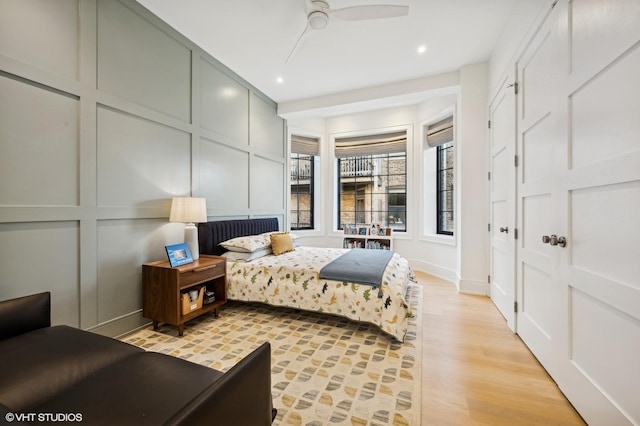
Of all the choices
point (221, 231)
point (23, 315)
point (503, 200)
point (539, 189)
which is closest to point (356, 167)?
point (503, 200)

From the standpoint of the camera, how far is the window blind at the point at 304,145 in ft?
16.8

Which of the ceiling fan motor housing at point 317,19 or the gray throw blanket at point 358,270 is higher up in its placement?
the ceiling fan motor housing at point 317,19

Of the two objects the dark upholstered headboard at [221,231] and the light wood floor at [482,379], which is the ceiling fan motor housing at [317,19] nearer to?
the dark upholstered headboard at [221,231]

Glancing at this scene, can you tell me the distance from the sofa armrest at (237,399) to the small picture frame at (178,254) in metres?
1.80

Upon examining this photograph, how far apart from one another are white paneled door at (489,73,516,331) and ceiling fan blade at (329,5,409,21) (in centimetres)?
130

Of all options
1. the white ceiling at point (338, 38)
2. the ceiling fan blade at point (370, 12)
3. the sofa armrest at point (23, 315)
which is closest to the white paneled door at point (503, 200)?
the white ceiling at point (338, 38)

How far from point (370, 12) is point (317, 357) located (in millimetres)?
2891

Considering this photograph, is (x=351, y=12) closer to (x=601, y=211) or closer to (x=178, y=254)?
(x=601, y=211)

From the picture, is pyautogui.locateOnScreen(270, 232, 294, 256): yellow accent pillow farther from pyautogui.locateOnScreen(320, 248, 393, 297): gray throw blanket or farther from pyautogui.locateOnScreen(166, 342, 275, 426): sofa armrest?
pyautogui.locateOnScreen(166, 342, 275, 426): sofa armrest

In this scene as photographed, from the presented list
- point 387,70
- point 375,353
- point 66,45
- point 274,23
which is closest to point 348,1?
point 274,23

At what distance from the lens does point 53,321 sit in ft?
6.23

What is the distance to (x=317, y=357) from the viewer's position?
198 cm

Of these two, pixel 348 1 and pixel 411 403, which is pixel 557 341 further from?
pixel 348 1

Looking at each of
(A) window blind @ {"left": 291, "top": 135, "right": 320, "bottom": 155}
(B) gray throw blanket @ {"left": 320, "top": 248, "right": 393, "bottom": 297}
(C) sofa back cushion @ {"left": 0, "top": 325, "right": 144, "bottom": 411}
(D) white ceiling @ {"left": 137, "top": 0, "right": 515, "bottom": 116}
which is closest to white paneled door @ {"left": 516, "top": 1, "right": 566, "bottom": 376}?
(D) white ceiling @ {"left": 137, "top": 0, "right": 515, "bottom": 116}
